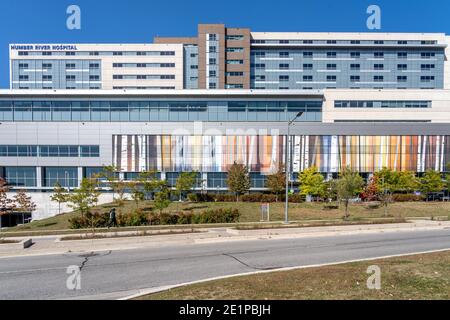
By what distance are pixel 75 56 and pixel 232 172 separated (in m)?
61.7

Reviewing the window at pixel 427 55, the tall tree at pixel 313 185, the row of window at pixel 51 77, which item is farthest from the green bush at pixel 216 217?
the window at pixel 427 55

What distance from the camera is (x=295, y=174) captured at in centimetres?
4834

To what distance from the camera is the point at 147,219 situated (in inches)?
937

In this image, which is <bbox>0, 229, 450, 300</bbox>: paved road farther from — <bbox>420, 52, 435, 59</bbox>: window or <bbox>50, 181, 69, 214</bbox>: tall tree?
<bbox>420, 52, 435, 59</bbox>: window

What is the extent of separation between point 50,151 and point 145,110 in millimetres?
17386

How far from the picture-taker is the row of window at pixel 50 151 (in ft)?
156

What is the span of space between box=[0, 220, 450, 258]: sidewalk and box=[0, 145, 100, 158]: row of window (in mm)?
31909

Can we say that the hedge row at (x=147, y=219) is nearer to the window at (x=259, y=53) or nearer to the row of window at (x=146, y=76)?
the row of window at (x=146, y=76)

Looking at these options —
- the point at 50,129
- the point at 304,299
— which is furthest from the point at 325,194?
the point at 50,129

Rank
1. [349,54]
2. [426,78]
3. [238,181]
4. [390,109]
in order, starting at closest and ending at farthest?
[238,181] → [390,109] → [426,78] → [349,54]

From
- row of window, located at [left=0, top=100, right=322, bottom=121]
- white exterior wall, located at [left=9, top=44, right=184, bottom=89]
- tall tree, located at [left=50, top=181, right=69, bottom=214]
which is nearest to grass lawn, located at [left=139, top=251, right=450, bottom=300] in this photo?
tall tree, located at [left=50, top=181, right=69, bottom=214]

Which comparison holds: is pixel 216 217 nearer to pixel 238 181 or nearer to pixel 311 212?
pixel 311 212

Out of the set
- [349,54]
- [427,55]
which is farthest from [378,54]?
[427,55]

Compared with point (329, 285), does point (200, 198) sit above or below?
→ below
